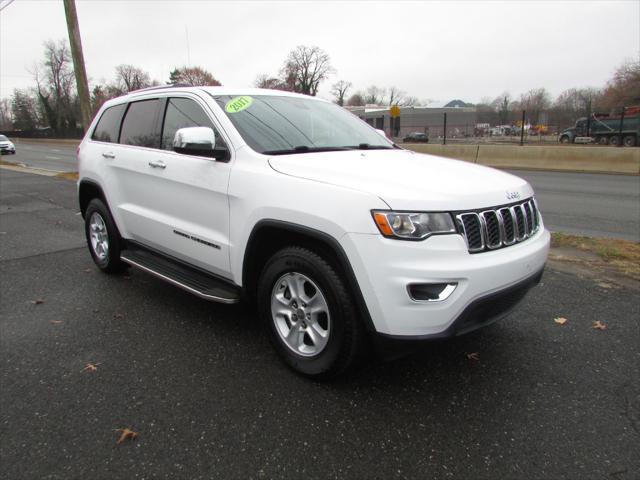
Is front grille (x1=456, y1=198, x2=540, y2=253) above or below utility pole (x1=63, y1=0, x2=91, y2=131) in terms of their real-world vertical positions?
below

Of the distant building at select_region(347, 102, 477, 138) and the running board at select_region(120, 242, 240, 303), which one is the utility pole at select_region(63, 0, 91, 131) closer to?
the running board at select_region(120, 242, 240, 303)

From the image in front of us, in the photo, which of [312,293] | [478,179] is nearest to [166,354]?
[312,293]

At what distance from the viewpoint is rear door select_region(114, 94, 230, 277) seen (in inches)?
132

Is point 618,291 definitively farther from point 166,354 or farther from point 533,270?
point 166,354

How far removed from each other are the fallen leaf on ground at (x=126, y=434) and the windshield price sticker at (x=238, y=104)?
220 cm

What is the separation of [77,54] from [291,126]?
11.9m

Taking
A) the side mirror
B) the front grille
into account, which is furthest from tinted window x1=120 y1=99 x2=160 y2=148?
the front grille

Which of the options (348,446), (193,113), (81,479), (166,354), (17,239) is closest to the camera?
(81,479)

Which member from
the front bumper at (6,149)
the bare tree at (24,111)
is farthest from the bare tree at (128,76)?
the front bumper at (6,149)

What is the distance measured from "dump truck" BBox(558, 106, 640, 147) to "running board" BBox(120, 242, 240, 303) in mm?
28582

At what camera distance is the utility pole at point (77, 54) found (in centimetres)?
1241

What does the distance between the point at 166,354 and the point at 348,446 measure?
155 centimetres

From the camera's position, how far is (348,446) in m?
2.39

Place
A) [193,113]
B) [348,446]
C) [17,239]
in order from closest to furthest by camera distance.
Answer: [348,446] → [193,113] → [17,239]
